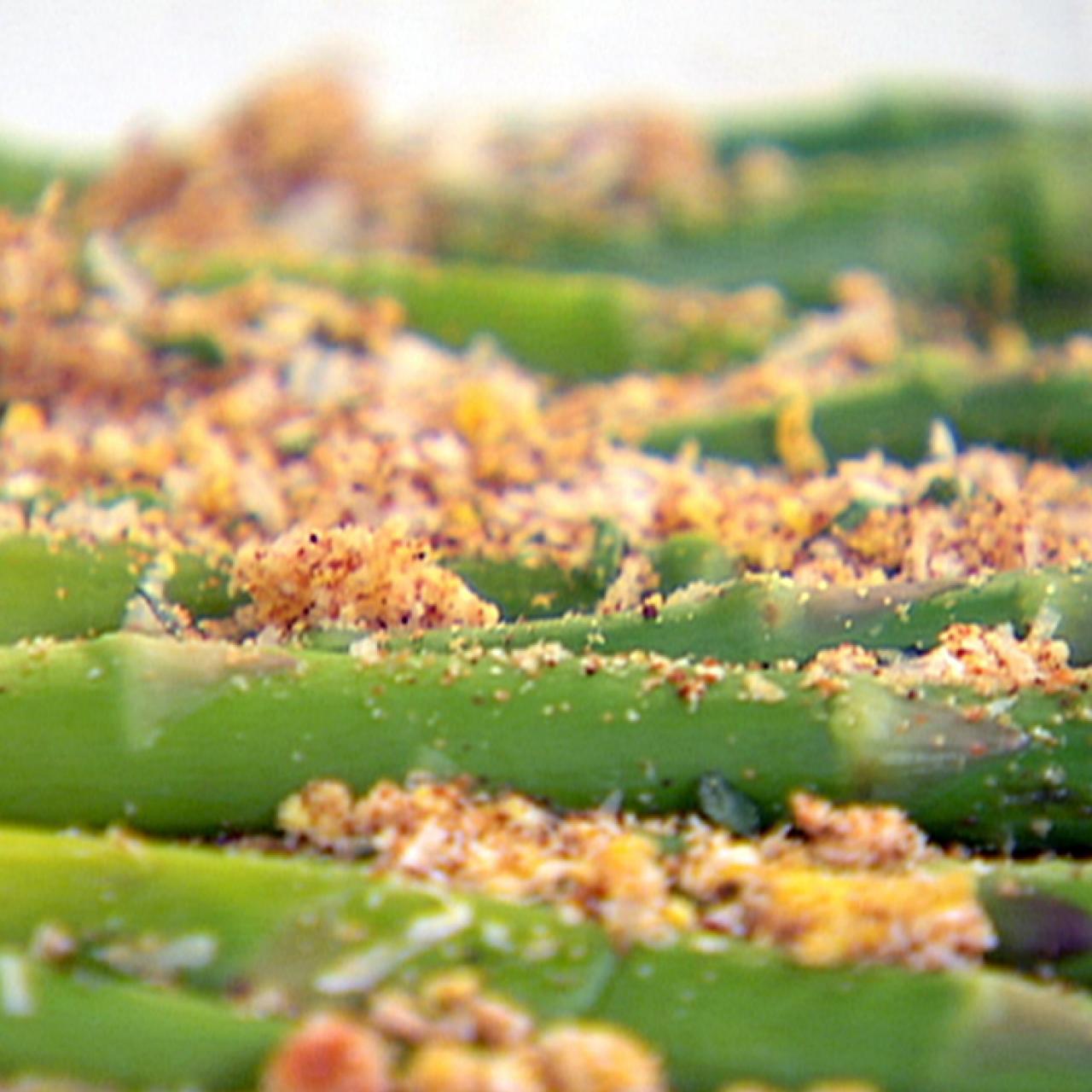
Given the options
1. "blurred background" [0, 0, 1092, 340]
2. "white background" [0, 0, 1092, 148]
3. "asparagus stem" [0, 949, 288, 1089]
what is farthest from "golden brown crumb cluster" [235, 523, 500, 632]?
"white background" [0, 0, 1092, 148]

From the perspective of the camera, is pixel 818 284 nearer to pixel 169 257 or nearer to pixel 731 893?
pixel 169 257

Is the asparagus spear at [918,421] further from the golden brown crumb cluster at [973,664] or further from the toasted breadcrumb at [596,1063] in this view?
the toasted breadcrumb at [596,1063]

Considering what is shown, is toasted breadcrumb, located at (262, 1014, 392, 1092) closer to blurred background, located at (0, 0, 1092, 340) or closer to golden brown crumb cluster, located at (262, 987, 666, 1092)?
golden brown crumb cluster, located at (262, 987, 666, 1092)

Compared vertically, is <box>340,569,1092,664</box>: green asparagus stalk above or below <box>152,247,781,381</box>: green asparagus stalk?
below

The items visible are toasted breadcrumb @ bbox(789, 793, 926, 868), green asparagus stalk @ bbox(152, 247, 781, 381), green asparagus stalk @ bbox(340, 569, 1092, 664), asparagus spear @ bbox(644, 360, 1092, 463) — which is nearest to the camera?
toasted breadcrumb @ bbox(789, 793, 926, 868)

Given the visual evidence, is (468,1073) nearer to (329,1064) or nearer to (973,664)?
(329,1064)

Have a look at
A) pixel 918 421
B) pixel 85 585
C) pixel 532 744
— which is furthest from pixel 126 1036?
pixel 918 421

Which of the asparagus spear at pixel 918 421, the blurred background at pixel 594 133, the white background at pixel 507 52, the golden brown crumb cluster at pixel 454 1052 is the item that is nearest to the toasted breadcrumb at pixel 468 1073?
the golden brown crumb cluster at pixel 454 1052
